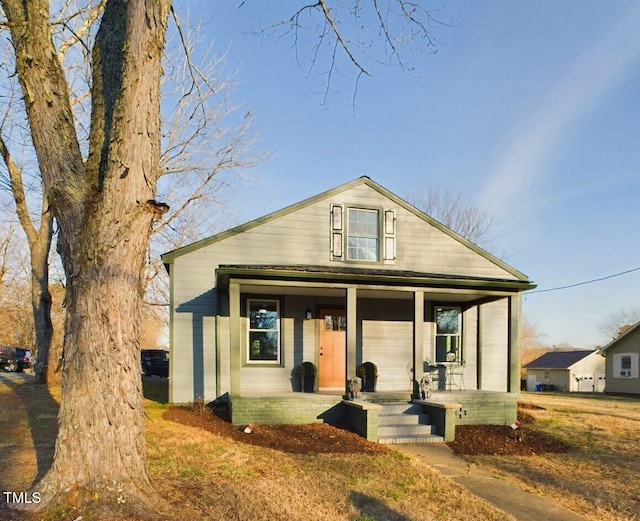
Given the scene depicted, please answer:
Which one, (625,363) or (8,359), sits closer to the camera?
(625,363)

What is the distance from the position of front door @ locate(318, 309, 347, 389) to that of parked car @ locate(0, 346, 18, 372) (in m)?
23.7

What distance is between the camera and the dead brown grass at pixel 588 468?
5367 mm

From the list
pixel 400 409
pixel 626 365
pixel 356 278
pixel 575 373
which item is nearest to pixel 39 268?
pixel 356 278

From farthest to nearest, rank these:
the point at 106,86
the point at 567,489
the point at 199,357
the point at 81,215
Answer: the point at 199,357 < the point at 567,489 < the point at 106,86 < the point at 81,215

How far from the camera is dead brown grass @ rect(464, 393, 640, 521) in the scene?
5367 mm

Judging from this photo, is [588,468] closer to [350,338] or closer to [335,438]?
[335,438]

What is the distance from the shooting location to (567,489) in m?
5.88

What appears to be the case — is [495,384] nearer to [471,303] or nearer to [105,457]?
[471,303]

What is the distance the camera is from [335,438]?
819 cm

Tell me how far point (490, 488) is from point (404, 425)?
10.6ft

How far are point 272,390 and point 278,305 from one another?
6.56 feet

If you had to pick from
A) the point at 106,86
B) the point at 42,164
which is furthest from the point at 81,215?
the point at 106,86

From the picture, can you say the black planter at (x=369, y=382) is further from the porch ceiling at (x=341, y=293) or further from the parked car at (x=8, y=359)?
the parked car at (x=8, y=359)

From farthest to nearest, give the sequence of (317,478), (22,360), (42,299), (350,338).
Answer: (22,360) < (42,299) < (350,338) < (317,478)
